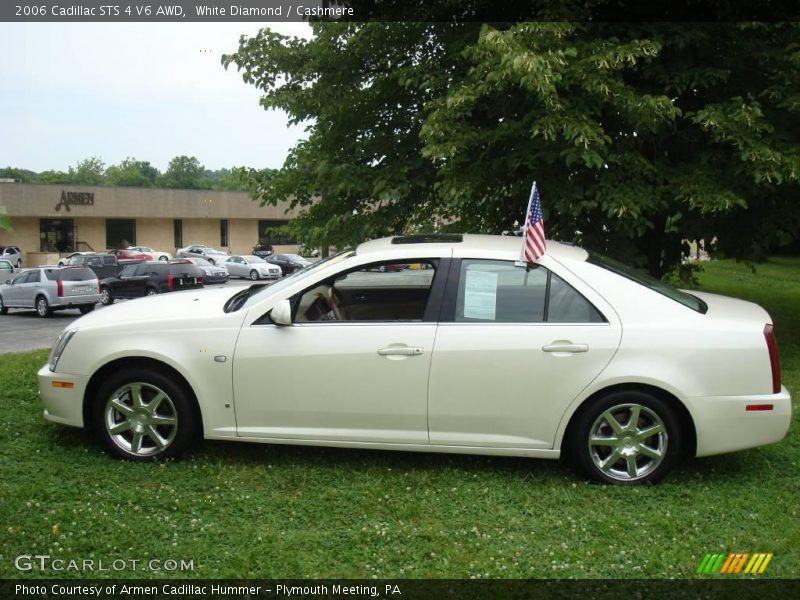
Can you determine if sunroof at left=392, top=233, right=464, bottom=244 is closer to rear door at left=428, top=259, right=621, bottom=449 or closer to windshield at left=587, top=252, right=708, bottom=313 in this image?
rear door at left=428, top=259, right=621, bottom=449

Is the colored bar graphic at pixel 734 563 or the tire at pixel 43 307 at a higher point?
the colored bar graphic at pixel 734 563

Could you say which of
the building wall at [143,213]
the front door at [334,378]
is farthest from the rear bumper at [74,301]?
the building wall at [143,213]

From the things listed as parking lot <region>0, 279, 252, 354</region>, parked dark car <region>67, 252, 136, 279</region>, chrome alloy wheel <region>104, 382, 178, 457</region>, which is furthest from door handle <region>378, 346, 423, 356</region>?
parked dark car <region>67, 252, 136, 279</region>

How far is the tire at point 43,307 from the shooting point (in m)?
23.3

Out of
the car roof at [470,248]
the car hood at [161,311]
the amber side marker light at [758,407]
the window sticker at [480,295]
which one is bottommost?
the amber side marker light at [758,407]

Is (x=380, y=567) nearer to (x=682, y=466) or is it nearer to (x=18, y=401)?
(x=682, y=466)

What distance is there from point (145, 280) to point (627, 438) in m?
24.7

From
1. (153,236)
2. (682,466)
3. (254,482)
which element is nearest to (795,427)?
(682,466)

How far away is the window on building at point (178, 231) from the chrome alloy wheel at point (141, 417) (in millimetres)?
61643

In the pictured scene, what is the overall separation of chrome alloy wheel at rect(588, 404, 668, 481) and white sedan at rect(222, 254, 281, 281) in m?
37.9

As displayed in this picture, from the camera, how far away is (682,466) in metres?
5.38

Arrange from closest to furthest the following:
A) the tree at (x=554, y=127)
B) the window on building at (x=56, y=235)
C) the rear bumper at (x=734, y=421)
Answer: the rear bumper at (x=734, y=421), the tree at (x=554, y=127), the window on building at (x=56, y=235)

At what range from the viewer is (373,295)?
18.6 ft

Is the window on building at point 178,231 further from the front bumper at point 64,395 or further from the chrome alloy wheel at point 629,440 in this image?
the chrome alloy wheel at point 629,440
